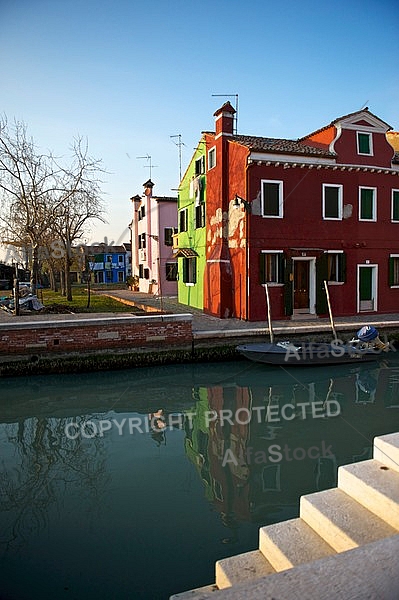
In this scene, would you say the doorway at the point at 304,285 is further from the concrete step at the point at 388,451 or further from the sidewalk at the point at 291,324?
the concrete step at the point at 388,451

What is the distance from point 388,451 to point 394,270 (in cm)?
1397

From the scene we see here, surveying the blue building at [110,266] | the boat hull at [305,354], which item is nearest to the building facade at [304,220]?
the boat hull at [305,354]

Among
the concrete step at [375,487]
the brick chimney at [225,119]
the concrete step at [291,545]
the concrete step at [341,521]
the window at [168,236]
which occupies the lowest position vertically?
the concrete step at [291,545]

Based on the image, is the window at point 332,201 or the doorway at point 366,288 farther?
the doorway at point 366,288

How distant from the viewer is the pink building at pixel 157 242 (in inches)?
957

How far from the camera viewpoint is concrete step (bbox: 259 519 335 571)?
2578 millimetres

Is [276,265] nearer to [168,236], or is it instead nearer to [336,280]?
[336,280]

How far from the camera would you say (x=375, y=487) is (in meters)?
2.71

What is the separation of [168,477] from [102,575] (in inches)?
75.0

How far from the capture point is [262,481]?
5211mm

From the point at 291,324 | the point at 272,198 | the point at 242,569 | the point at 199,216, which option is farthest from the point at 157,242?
the point at 242,569

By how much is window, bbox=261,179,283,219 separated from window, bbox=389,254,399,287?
464cm

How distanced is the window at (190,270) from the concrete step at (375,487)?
1466 cm

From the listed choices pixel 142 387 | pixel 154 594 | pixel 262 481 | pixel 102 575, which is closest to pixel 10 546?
pixel 102 575
